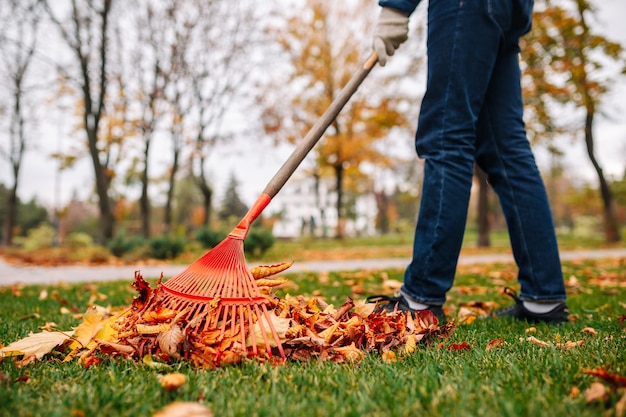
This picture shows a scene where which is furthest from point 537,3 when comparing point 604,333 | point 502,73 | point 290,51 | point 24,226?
point 24,226

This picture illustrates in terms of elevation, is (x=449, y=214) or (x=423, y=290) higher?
(x=449, y=214)

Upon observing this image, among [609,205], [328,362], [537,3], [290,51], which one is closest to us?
[328,362]

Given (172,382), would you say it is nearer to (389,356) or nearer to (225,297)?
(225,297)

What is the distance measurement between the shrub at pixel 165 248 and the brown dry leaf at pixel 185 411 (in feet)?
29.9

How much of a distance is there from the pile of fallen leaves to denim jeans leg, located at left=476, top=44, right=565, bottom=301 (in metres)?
0.64

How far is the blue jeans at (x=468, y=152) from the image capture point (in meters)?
1.95

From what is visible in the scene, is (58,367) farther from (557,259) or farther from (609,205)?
(609,205)

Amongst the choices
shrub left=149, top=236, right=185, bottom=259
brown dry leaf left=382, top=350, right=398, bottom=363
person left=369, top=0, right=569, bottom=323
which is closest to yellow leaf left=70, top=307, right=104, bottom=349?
brown dry leaf left=382, top=350, right=398, bottom=363

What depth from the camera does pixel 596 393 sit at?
1.00 meters

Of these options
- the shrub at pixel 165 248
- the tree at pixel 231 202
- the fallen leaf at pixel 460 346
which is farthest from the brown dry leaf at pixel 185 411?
the tree at pixel 231 202

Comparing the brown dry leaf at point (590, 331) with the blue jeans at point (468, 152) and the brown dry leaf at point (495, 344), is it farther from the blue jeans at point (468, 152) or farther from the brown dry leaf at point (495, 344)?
the brown dry leaf at point (495, 344)

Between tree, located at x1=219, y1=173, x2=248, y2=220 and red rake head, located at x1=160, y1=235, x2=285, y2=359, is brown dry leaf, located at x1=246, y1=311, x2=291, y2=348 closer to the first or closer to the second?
red rake head, located at x1=160, y1=235, x2=285, y2=359

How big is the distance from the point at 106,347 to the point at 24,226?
41.9 meters

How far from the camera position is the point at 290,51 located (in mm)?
16109
